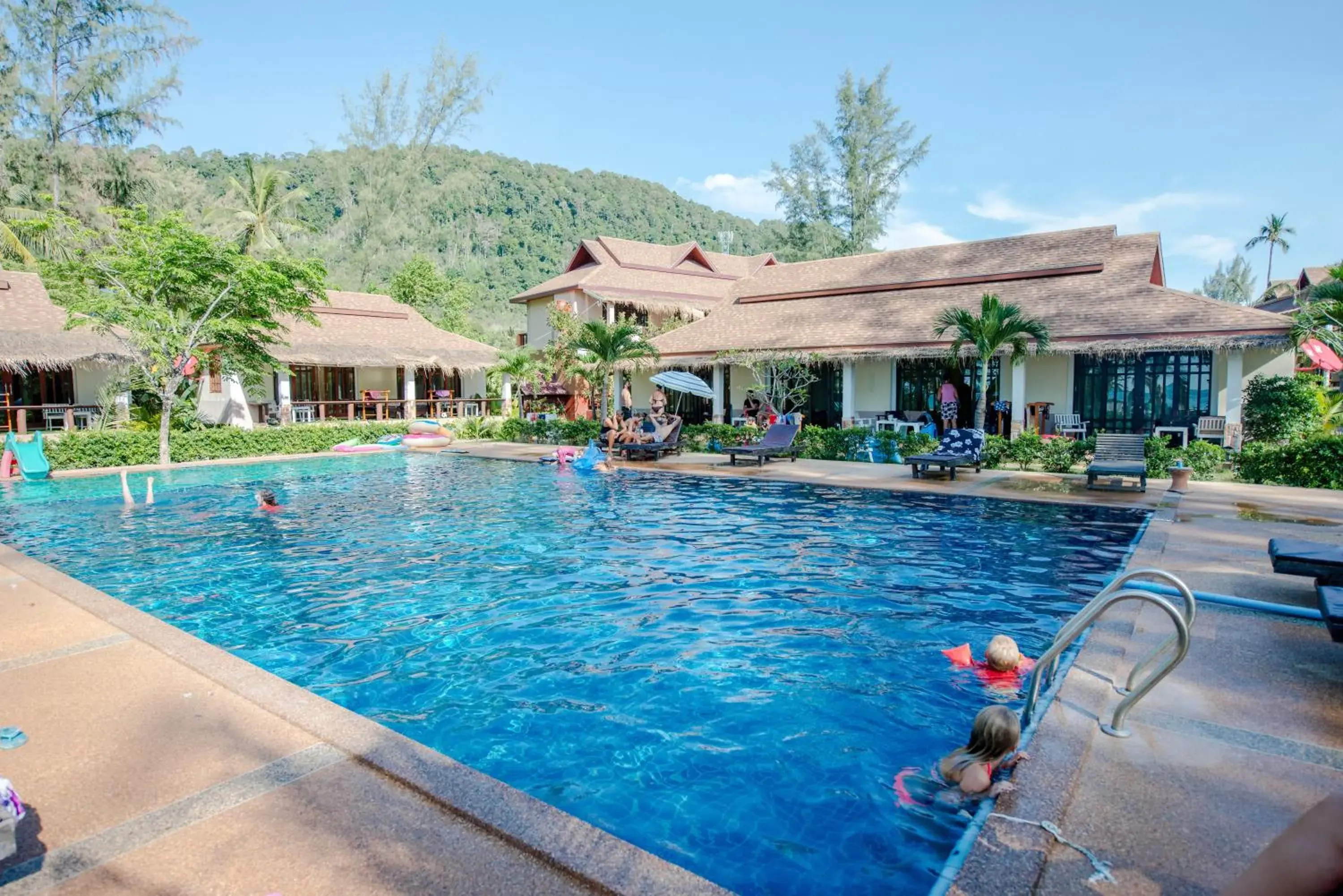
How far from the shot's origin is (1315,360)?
47.8ft

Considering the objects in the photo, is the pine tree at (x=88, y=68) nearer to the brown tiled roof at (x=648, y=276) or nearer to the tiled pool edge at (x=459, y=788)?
the brown tiled roof at (x=648, y=276)

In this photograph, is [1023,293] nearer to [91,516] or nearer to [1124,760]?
[1124,760]

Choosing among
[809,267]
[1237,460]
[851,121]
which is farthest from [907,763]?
[851,121]

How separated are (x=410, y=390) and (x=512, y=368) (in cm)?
422

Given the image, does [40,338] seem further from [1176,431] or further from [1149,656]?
[1176,431]

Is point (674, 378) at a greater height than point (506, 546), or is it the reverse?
point (674, 378)

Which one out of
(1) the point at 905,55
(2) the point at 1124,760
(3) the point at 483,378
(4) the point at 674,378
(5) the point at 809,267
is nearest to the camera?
(2) the point at 1124,760

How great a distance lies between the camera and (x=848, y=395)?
21031 millimetres

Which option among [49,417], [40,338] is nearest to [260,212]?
[49,417]

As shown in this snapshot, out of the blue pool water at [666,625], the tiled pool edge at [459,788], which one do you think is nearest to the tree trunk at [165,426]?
the blue pool water at [666,625]

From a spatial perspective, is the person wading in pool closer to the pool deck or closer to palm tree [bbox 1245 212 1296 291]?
the pool deck

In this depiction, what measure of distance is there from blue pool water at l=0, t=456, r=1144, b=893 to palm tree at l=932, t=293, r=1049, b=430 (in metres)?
4.73

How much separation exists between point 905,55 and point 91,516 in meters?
44.8

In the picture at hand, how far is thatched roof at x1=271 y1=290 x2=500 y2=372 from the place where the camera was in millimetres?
28523
